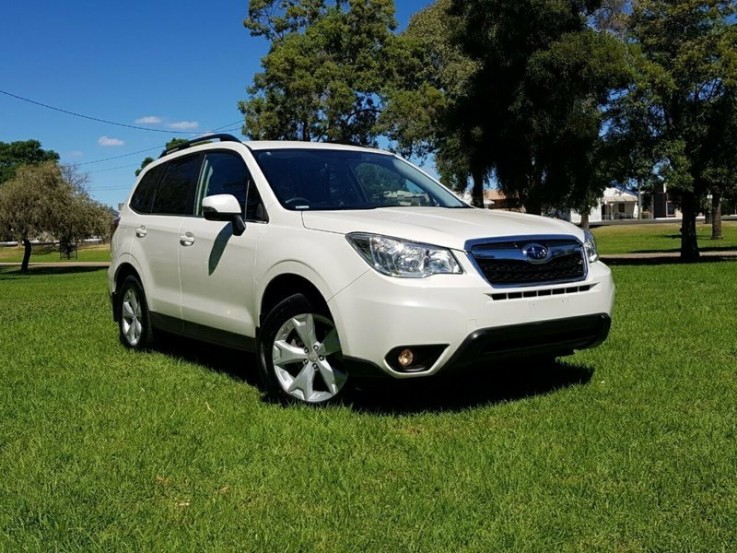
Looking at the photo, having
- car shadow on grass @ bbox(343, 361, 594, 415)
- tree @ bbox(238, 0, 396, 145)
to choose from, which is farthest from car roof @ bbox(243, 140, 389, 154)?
tree @ bbox(238, 0, 396, 145)

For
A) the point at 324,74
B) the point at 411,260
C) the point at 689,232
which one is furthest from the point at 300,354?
the point at 324,74

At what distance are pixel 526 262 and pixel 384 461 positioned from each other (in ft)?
4.98

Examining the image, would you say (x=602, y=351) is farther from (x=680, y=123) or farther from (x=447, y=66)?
(x=447, y=66)

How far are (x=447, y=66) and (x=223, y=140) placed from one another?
33.7 meters

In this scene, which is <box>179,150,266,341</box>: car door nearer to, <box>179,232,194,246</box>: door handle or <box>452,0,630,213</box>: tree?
<box>179,232,194,246</box>: door handle

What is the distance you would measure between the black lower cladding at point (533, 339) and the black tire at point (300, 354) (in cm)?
79

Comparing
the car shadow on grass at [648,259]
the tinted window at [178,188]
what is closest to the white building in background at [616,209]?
Answer: the car shadow on grass at [648,259]

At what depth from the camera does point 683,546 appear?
9.64ft

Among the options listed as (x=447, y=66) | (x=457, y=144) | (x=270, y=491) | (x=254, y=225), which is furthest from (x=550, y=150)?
(x=270, y=491)

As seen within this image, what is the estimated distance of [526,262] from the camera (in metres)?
4.67

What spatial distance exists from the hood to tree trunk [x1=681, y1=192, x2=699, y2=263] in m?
19.6

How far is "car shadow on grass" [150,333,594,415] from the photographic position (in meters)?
5.07

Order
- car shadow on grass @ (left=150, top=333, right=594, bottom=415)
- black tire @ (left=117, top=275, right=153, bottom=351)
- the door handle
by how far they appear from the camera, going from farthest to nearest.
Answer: black tire @ (left=117, top=275, right=153, bottom=351), the door handle, car shadow on grass @ (left=150, top=333, right=594, bottom=415)

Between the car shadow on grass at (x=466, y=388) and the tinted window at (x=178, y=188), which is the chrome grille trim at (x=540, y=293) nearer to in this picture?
the car shadow on grass at (x=466, y=388)
